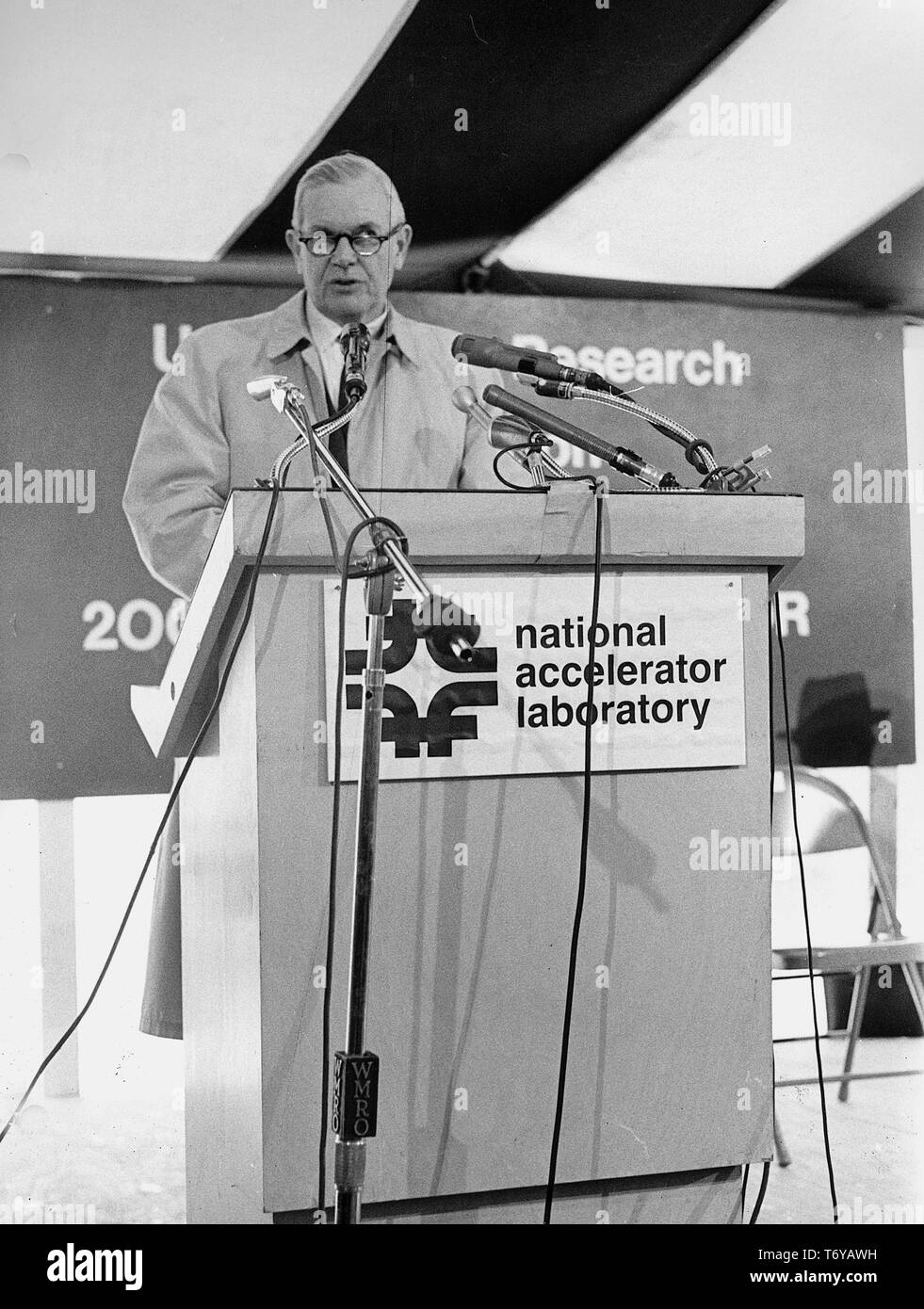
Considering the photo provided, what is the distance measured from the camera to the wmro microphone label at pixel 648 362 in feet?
8.18

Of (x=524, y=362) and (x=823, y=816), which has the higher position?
(x=524, y=362)

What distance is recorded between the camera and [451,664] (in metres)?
1.32

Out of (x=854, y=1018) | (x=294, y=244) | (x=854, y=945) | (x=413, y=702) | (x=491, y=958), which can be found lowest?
(x=854, y=1018)

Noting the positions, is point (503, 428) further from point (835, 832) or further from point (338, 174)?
point (835, 832)

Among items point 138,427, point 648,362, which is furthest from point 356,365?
point 648,362

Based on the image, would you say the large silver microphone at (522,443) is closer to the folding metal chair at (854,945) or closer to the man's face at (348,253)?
the man's face at (348,253)

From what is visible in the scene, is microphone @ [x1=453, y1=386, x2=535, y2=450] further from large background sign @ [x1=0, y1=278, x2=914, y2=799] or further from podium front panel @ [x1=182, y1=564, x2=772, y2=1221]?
large background sign @ [x1=0, y1=278, x2=914, y2=799]

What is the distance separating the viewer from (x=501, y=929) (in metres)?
1.32

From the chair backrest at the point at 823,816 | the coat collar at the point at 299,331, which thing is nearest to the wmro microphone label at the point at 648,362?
the coat collar at the point at 299,331

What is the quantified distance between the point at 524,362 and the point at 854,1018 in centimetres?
154

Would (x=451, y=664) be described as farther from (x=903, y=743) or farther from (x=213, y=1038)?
(x=903, y=743)

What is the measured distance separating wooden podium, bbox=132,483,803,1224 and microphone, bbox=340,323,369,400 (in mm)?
181

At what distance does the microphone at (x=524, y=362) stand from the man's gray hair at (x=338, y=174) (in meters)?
0.89
